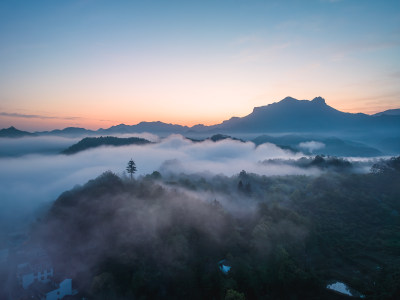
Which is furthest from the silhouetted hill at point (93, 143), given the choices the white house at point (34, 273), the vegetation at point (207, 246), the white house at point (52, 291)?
the white house at point (52, 291)

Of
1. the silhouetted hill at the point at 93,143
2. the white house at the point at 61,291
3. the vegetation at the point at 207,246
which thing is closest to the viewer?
the white house at the point at 61,291

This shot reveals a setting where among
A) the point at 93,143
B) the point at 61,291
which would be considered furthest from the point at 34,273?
the point at 93,143

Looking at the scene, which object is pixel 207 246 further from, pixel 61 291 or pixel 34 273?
pixel 34 273

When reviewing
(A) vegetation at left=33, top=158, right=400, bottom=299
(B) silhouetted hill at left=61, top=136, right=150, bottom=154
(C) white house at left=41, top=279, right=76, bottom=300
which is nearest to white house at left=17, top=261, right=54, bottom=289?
(A) vegetation at left=33, top=158, right=400, bottom=299

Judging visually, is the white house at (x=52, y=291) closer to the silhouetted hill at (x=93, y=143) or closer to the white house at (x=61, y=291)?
the white house at (x=61, y=291)

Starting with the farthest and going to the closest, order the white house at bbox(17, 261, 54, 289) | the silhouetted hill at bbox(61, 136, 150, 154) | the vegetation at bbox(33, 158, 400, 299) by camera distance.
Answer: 1. the silhouetted hill at bbox(61, 136, 150, 154)
2. the white house at bbox(17, 261, 54, 289)
3. the vegetation at bbox(33, 158, 400, 299)

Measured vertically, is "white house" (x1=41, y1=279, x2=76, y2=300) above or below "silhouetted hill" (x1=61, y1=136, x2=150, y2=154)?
below

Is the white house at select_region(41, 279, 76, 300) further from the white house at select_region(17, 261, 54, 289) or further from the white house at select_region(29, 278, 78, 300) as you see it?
the white house at select_region(17, 261, 54, 289)

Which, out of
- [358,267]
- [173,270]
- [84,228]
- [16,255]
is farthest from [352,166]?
[16,255]

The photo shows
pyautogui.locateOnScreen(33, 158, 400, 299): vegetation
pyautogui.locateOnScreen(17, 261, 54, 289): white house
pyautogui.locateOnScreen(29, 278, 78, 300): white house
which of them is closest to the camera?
pyautogui.locateOnScreen(29, 278, 78, 300): white house
